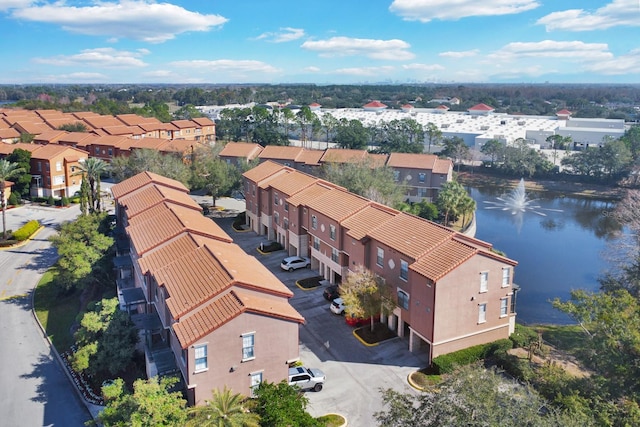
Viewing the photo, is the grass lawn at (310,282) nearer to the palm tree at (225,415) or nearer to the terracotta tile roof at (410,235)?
the terracotta tile roof at (410,235)

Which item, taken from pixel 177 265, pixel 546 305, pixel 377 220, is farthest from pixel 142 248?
pixel 546 305

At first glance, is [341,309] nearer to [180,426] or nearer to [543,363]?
[543,363]

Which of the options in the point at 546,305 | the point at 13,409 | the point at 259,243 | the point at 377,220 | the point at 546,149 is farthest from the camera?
the point at 546,149

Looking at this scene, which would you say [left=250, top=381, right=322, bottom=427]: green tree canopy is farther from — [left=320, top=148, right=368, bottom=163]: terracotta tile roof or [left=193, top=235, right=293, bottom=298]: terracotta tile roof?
[left=320, top=148, right=368, bottom=163]: terracotta tile roof

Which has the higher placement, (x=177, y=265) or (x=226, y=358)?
(x=177, y=265)

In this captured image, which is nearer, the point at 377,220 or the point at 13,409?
the point at 13,409

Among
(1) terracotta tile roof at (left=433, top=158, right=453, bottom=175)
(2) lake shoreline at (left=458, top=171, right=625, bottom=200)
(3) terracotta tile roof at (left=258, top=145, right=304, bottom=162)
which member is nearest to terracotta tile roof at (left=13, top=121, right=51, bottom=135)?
(3) terracotta tile roof at (left=258, top=145, right=304, bottom=162)

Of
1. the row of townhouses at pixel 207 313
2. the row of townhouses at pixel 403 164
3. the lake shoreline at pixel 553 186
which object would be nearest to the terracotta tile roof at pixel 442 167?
the row of townhouses at pixel 403 164
